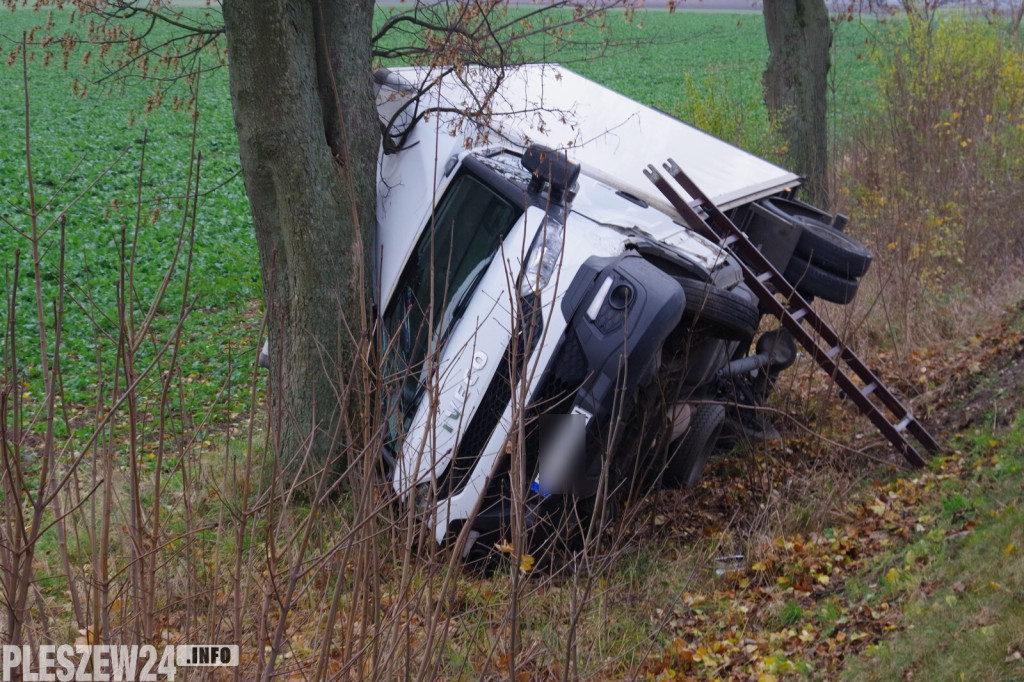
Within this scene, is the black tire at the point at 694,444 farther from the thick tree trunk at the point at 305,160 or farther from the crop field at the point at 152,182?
the crop field at the point at 152,182

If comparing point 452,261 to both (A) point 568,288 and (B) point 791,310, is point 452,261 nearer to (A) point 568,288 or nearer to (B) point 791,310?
(A) point 568,288

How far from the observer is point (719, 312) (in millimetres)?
4809

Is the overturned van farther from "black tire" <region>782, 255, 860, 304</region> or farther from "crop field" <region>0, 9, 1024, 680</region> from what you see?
"crop field" <region>0, 9, 1024, 680</region>

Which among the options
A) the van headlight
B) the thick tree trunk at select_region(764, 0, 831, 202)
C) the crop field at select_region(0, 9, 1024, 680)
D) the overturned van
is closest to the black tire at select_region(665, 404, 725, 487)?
the overturned van

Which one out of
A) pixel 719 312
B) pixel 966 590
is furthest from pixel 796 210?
pixel 966 590

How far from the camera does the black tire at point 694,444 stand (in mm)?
5438

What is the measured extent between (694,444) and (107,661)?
12.1ft

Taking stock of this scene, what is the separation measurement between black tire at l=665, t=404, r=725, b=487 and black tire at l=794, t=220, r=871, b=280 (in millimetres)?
1574

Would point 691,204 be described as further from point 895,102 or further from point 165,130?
point 165,130

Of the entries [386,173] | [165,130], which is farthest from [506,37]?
[165,130]

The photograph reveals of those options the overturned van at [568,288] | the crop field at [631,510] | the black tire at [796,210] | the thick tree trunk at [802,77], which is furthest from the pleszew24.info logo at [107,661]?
the thick tree trunk at [802,77]

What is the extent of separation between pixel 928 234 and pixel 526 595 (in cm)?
845

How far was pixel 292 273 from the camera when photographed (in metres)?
5.77

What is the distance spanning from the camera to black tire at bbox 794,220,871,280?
21.2 feet
